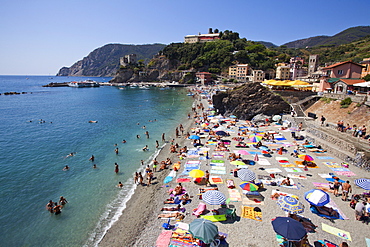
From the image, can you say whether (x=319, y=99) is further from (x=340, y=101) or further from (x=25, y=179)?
(x=25, y=179)

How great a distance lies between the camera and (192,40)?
147 m

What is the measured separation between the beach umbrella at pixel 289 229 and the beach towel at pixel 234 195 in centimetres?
385

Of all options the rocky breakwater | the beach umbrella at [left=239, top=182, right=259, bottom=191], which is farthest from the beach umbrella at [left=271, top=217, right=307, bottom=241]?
the rocky breakwater

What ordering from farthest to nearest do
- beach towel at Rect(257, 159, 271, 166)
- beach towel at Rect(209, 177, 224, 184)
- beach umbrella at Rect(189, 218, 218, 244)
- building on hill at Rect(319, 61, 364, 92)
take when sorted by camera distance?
building on hill at Rect(319, 61, 364, 92), beach towel at Rect(257, 159, 271, 166), beach towel at Rect(209, 177, 224, 184), beach umbrella at Rect(189, 218, 218, 244)

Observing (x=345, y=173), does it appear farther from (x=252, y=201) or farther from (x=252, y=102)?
(x=252, y=102)

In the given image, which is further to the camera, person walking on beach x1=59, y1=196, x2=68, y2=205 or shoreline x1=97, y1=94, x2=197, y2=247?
person walking on beach x1=59, y1=196, x2=68, y2=205

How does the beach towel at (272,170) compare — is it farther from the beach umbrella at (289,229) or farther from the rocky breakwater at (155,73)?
the rocky breakwater at (155,73)

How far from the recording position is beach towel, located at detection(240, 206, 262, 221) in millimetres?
10297

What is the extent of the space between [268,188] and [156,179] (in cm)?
825

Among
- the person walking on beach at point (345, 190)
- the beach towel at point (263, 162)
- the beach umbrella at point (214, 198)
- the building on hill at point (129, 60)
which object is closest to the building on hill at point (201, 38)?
the building on hill at point (129, 60)

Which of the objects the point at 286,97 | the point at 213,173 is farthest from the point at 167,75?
the point at 213,173

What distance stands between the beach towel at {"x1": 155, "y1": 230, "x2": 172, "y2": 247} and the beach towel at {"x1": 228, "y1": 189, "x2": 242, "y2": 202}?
4.22 metres

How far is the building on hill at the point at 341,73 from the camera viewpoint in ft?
105

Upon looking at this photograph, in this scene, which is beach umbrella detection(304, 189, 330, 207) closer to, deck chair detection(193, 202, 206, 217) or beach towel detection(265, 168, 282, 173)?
beach towel detection(265, 168, 282, 173)
